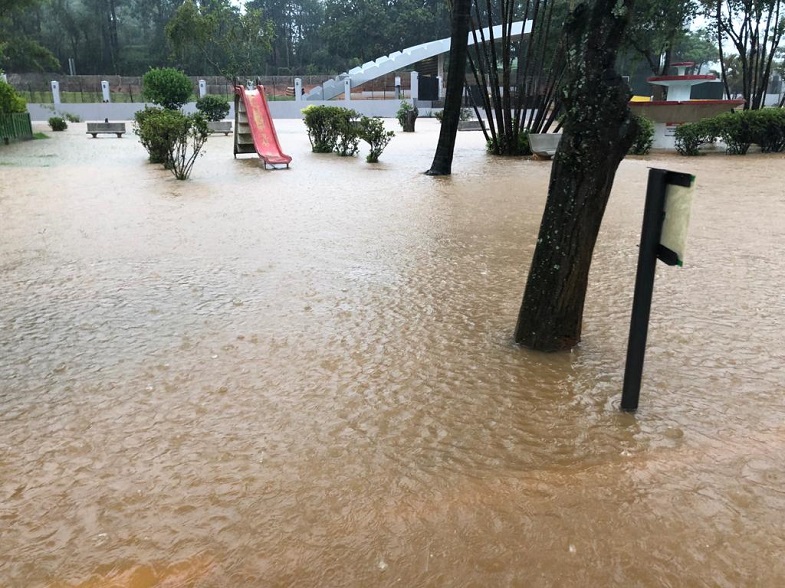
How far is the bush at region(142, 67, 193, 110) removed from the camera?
30.8 metres

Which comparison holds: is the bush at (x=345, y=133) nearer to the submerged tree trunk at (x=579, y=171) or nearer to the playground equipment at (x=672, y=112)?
the playground equipment at (x=672, y=112)

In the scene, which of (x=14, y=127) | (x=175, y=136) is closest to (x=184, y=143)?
(x=175, y=136)

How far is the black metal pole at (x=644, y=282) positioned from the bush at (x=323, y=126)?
43.7 feet

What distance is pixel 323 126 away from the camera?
15609mm

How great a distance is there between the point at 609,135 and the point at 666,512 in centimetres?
181

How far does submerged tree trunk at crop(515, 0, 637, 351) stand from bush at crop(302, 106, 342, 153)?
1259 centimetres

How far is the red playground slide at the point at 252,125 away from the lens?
46.3 ft

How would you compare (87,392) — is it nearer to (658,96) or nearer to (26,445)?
(26,445)

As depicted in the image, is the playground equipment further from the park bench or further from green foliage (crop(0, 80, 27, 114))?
green foliage (crop(0, 80, 27, 114))

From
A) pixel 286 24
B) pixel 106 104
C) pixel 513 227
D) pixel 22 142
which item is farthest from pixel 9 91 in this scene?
pixel 286 24

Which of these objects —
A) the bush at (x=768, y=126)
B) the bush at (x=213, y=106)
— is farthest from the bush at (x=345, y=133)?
the bush at (x=213, y=106)

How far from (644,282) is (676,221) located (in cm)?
32

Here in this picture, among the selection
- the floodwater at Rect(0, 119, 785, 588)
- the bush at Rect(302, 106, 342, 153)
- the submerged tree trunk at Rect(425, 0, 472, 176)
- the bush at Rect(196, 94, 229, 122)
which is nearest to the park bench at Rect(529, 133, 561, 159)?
the submerged tree trunk at Rect(425, 0, 472, 176)

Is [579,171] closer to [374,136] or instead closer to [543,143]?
[374,136]
